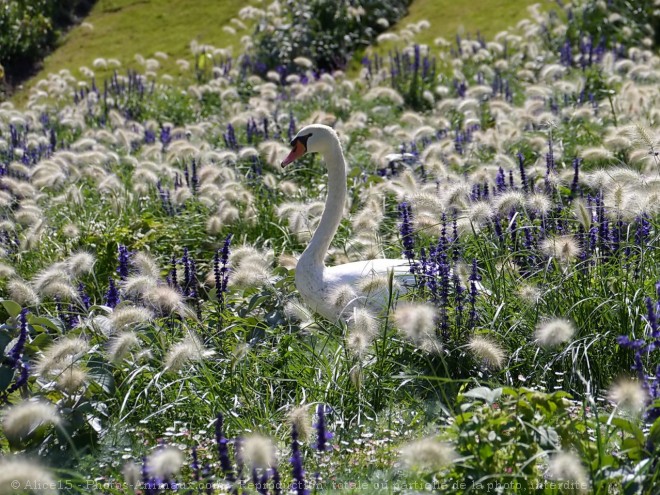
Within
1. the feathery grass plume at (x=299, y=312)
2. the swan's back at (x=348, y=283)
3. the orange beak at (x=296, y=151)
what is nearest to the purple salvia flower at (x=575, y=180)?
the swan's back at (x=348, y=283)

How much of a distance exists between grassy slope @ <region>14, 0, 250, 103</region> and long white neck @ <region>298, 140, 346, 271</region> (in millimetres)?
10758

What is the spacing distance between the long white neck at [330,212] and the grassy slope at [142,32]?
424 inches

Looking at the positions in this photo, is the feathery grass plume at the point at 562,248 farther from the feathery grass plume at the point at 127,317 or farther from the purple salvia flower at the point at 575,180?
the feathery grass plume at the point at 127,317

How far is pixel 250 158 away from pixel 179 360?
470cm

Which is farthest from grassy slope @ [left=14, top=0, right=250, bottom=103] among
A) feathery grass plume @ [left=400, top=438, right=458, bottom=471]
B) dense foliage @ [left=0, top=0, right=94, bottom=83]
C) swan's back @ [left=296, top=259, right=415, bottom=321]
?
feathery grass plume @ [left=400, top=438, right=458, bottom=471]

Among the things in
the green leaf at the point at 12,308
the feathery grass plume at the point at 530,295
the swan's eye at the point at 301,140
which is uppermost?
the swan's eye at the point at 301,140

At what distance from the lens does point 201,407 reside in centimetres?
416

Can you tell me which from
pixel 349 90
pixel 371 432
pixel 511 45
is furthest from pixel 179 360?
pixel 511 45

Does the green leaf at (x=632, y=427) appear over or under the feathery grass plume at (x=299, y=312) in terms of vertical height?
over

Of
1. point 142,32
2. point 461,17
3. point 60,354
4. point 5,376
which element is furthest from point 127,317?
point 142,32

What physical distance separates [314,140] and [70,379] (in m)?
2.31

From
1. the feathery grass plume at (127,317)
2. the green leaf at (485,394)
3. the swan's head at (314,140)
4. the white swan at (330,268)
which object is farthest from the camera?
the swan's head at (314,140)

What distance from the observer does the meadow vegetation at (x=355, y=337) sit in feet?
10.2

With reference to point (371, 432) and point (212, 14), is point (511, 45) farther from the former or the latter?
point (371, 432)
